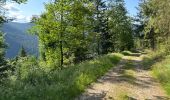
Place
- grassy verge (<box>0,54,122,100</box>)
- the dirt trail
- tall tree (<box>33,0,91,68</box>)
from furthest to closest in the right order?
tall tree (<box>33,0,91,68</box>), the dirt trail, grassy verge (<box>0,54,122,100</box>)

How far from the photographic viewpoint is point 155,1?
100 ft

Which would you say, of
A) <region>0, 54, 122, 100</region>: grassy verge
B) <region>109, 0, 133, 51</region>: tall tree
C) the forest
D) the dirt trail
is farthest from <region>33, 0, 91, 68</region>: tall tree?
<region>109, 0, 133, 51</region>: tall tree

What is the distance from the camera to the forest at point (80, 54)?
14938 mm

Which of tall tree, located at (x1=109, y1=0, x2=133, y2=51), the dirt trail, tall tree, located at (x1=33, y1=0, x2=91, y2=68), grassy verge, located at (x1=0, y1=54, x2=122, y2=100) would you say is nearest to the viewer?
grassy verge, located at (x1=0, y1=54, x2=122, y2=100)

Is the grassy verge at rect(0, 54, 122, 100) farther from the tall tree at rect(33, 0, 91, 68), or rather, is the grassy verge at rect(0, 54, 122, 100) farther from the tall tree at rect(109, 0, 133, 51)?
the tall tree at rect(109, 0, 133, 51)

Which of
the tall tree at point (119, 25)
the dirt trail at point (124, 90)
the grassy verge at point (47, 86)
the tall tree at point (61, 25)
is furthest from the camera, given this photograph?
the tall tree at point (119, 25)

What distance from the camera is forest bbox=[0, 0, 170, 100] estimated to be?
14.9 meters

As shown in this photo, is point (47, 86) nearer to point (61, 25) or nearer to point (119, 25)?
point (61, 25)

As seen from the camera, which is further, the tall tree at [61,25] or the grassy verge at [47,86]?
the tall tree at [61,25]

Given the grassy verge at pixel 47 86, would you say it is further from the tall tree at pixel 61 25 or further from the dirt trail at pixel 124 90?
the tall tree at pixel 61 25

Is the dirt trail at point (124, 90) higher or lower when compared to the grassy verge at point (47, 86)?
lower

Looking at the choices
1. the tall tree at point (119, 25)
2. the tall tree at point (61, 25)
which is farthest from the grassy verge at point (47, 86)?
the tall tree at point (119, 25)

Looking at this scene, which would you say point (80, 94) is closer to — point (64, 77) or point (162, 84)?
point (64, 77)

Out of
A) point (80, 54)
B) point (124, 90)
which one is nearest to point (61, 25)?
point (80, 54)
